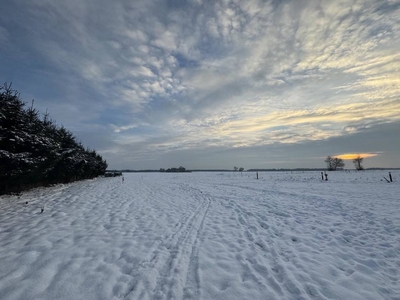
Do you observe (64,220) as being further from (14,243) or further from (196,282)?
(196,282)

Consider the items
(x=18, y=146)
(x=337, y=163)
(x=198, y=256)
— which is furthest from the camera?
(x=337, y=163)

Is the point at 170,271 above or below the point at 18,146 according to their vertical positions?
below

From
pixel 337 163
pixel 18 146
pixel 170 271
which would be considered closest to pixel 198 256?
pixel 170 271

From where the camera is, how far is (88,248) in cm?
546

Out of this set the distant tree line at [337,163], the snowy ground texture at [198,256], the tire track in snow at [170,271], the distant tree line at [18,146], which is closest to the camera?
the tire track in snow at [170,271]

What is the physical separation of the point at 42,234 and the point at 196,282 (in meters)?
5.38

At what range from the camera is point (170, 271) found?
4.36 m

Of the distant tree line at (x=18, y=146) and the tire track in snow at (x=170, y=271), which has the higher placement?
the distant tree line at (x=18, y=146)

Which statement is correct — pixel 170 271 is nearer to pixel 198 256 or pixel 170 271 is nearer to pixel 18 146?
pixel 198 256

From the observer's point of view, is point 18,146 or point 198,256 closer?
point 198,256

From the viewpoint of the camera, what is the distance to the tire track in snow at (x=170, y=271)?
11.8 feet

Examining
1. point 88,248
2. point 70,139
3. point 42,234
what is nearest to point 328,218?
point 88,248

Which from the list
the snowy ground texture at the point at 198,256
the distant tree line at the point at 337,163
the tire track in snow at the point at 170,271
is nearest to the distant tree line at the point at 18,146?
the snowy ground texture at the point at 198,256

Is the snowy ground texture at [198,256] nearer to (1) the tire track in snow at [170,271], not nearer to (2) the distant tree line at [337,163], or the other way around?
(1) the tire track in snow at [170,271]
